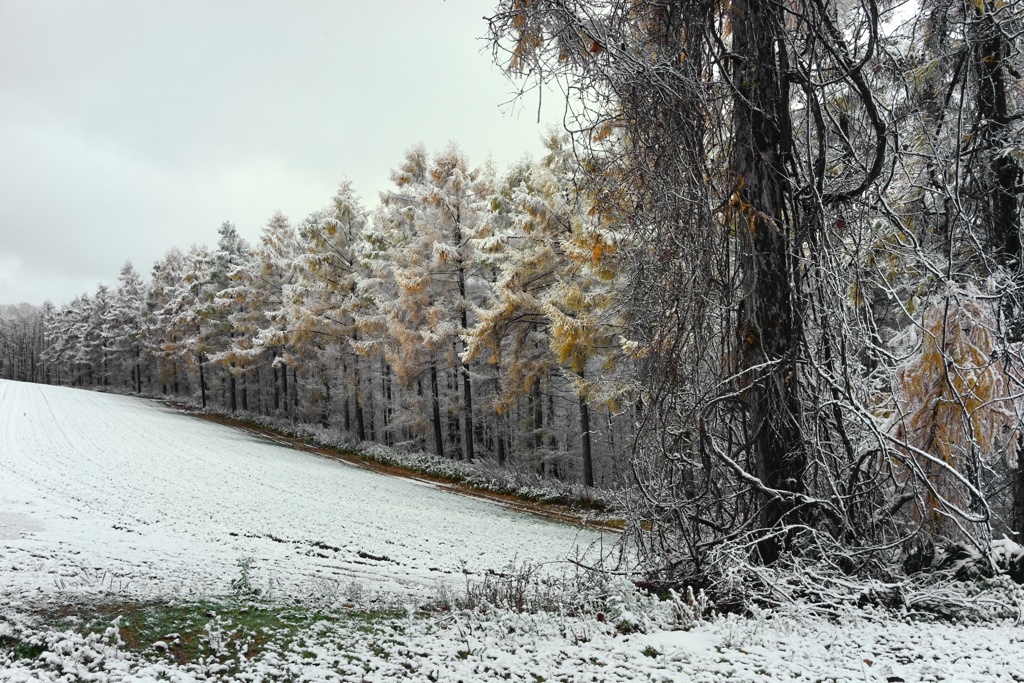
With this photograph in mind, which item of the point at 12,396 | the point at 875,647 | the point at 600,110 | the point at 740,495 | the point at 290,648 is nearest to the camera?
the point at 875,647

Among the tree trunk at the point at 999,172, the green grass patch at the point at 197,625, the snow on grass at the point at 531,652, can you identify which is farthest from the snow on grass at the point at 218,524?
the tree trunk at the point at 999,172

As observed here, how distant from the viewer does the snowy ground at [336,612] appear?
260 centimetres

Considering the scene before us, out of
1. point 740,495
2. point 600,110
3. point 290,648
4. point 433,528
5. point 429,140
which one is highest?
point 429,140

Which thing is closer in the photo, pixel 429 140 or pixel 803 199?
pixel 803 199

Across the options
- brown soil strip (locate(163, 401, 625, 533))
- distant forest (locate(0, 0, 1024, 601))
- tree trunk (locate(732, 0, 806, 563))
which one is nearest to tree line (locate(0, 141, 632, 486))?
distant forest (locate(0, 0, 1024, 601))

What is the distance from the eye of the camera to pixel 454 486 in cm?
1686

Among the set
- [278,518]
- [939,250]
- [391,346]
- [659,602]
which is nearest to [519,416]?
[391,346]

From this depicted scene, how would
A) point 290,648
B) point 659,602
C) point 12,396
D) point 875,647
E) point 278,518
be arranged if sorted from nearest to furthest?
point 875,647 → point 290,648 → point 659,602 → point 278,518 → point 12,396

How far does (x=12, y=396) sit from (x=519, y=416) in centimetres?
2595

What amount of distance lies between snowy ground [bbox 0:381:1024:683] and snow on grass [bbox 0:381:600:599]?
53 mm

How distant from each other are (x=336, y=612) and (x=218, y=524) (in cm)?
544

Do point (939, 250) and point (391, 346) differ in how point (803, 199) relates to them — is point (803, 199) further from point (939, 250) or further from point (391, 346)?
point (391, 346)

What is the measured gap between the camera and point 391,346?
808 inches

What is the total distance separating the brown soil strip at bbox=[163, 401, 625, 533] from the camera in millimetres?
12977
